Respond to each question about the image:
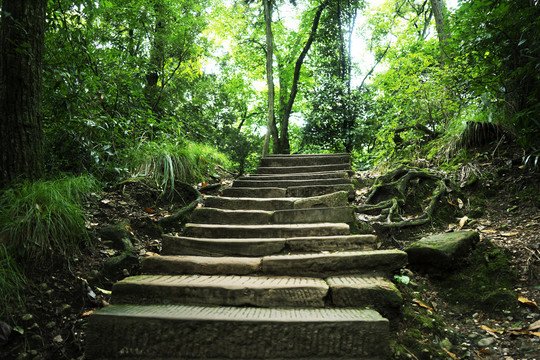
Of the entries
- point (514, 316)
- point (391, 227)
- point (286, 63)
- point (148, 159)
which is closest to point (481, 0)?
point (391, 227)

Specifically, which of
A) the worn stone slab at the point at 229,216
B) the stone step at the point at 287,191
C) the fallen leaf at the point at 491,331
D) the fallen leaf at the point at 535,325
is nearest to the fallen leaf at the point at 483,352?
the fallen leaf at the point at 491,331

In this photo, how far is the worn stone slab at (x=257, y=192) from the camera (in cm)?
394

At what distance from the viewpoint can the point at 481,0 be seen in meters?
3.17

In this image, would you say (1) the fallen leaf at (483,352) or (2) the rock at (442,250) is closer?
(1) the fallen leaf at (483,352)

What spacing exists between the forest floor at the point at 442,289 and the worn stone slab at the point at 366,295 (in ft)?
0.46

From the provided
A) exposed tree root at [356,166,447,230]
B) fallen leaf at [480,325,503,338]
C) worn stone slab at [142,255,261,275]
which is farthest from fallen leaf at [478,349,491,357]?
worn stone slab at [142,255,261,275]

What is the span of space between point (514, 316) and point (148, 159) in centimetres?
406

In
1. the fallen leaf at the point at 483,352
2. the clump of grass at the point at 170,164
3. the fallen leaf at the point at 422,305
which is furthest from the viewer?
the clump of grass at the point at 170,164

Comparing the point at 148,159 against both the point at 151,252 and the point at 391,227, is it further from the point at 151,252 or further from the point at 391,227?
the point at 391,227

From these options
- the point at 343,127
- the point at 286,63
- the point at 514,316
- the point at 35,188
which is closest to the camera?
the point at 514,316

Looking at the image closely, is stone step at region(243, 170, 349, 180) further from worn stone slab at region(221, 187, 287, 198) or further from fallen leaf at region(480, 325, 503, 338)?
fallen leaf at region(480, 325, 503, 338)

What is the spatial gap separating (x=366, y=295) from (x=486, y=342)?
777mm

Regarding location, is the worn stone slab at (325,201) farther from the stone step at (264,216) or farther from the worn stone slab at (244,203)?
the stone step at (264,216)

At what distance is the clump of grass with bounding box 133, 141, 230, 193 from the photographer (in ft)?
12.6
